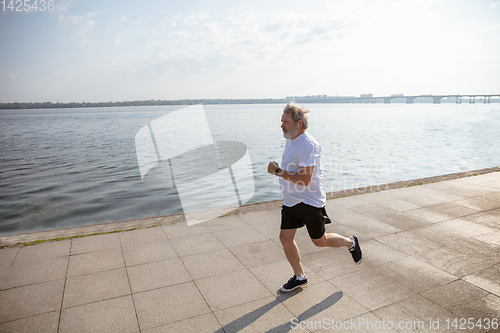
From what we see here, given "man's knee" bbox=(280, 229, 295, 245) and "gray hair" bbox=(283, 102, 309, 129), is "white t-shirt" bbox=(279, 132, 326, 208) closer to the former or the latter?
"gray hair" bbox=(283, 102, 309, 129)

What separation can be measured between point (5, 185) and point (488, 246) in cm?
1732

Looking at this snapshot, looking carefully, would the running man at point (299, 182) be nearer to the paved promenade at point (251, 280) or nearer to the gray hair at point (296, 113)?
the gray hair at point (296, 113)

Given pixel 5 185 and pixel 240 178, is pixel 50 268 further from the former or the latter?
pixel 5 185

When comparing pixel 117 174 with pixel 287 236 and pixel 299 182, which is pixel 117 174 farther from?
pixel 299 182

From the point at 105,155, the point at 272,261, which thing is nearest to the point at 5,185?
the point at 105,155

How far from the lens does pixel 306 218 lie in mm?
3111

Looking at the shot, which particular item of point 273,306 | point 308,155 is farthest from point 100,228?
point 308,155

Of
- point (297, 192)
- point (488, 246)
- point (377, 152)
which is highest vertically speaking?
point (297, 192)

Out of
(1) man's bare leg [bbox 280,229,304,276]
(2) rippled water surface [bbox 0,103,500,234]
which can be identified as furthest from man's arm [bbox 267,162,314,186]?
(2) rippled water surface [bbox 0,103,500,234]

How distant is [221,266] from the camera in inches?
156

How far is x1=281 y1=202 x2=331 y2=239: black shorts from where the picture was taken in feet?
10.1

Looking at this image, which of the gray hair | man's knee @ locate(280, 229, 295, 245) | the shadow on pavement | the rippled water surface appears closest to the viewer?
the shadow on pavement

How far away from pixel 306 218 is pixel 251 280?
1.09 metres

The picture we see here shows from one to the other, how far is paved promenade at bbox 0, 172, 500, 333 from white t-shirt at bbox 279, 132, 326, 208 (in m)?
1.06
